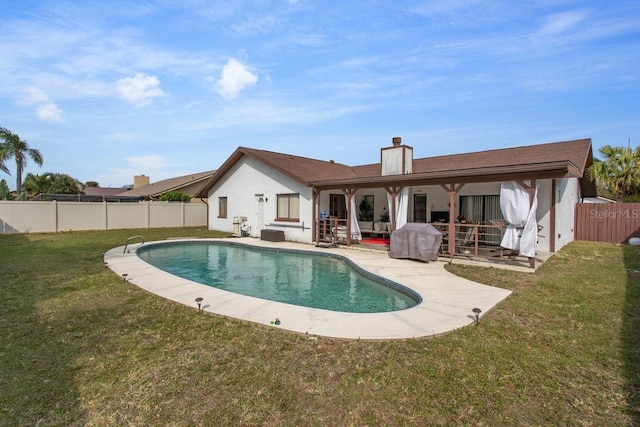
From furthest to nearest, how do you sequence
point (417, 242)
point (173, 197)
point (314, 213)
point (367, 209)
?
point (173, 197), point (367, 209), point (314, 213), point (417, 242)

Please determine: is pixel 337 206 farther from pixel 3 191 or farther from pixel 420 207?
pixel 3 191

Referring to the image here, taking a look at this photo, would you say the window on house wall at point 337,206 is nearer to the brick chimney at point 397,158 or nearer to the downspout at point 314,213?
the downspout at point 314,213

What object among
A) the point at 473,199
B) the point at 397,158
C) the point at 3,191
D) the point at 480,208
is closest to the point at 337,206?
the point at 397,158

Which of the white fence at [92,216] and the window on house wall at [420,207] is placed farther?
the white fence at [92,216]

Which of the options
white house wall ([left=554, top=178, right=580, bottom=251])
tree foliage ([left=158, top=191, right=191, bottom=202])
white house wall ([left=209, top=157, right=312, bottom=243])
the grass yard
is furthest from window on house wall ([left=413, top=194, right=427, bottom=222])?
tree foliage ([left=158, top=191, right=191, bottom=202])

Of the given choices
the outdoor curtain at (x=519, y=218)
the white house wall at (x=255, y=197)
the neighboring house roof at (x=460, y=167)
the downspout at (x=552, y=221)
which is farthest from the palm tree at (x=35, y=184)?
the downspout at (x=552, y=221)

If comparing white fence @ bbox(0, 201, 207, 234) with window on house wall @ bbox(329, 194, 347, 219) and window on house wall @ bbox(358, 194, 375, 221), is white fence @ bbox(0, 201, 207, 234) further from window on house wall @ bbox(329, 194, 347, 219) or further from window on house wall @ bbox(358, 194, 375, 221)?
window on house wall @ bbox(358, 194, 375, 221)

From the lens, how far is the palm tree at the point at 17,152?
2388 cm

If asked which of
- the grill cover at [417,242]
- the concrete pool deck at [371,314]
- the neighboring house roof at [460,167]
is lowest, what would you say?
the concrete pool deck at [371,314]

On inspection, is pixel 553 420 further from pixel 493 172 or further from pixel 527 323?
pixel 493 172

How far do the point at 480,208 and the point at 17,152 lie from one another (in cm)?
3197

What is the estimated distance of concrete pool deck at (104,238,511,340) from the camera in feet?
14.4

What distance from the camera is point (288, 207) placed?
16000mm

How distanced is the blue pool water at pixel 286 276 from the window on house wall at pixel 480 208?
18.9ft
